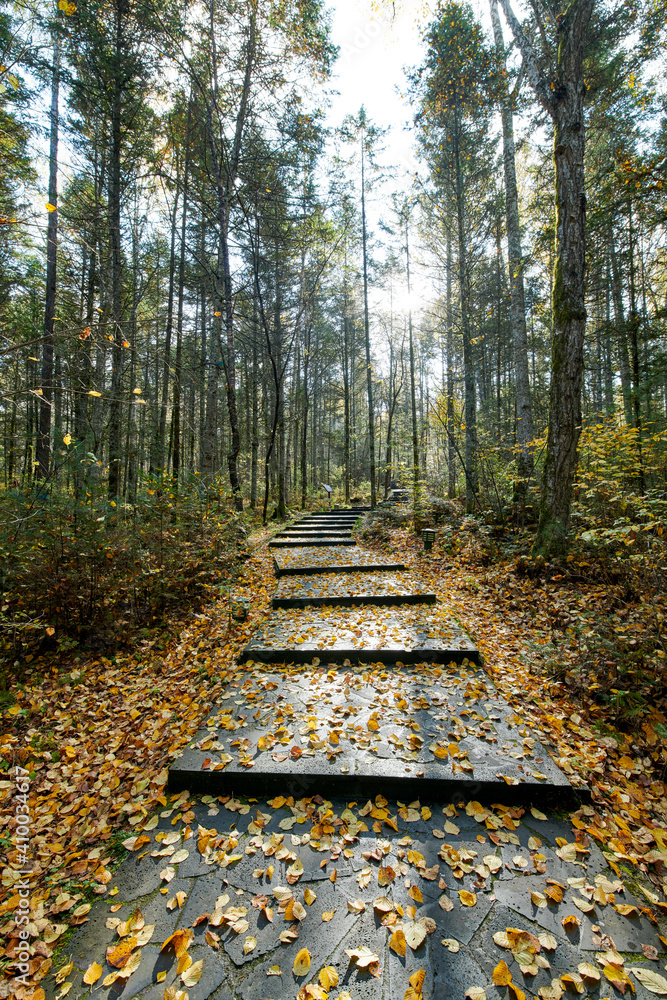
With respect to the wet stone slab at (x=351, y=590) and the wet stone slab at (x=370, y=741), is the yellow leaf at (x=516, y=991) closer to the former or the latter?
the wet stone slab at (x=370, y=741)

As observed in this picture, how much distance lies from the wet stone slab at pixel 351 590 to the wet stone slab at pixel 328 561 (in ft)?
0.62

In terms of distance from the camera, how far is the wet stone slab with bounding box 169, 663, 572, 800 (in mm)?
2254

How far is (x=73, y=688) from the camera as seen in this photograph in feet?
11.5

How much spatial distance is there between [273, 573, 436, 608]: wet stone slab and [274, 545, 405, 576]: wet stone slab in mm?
188

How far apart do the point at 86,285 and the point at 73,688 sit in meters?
11.9

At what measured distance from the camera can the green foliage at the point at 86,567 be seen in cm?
394

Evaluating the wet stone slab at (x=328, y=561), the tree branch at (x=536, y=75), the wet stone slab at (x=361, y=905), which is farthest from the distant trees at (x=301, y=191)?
the wet stone slab at (x=361, y=905)

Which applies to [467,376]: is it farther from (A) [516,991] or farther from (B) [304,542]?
(A) [516,991]

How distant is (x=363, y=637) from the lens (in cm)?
399

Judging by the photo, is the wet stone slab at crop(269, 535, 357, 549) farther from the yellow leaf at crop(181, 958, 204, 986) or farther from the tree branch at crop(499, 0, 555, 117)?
the tree branch at crop(499, 0, 555, 117)

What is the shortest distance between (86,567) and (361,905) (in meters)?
4.02

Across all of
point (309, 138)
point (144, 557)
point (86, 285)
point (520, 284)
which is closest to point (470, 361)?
point (520, 284)

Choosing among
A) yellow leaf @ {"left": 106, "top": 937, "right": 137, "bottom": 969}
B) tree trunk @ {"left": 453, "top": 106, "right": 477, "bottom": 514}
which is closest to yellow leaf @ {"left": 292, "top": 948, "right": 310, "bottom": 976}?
yellow leaf @ {"left": 106, "top": 937, "right": 137, "bottom": 969}

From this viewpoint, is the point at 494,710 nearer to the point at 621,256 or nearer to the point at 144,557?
the point at 144,557
